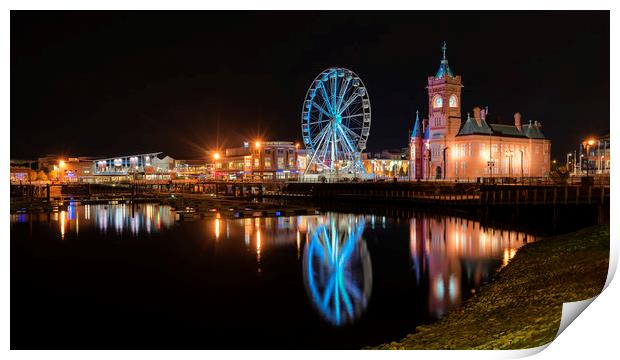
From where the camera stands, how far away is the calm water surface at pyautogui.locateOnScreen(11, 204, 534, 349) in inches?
546

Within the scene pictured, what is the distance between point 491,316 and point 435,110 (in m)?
72.1

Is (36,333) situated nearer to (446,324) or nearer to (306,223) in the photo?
(446,324)

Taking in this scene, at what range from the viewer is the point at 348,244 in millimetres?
28375

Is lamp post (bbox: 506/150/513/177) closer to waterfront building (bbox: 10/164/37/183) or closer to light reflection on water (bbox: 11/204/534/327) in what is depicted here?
light reflection on water (bbox: 11/204/534/327)

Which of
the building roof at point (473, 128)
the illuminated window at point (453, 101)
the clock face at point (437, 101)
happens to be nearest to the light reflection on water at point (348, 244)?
the building roof at point (473, 128)

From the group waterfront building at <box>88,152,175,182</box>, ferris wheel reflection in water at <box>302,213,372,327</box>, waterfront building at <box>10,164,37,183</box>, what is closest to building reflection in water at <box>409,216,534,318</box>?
ferris wheel reflection in water at <box>302,213,372,327</box>

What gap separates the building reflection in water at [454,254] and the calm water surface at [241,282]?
6 centimetres

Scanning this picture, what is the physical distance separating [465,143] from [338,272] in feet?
206

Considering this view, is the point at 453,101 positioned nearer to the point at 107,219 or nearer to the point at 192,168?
the point at 107,219

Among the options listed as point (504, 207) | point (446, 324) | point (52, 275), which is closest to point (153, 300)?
point (52, 275)

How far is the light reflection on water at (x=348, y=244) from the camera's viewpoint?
17.2m

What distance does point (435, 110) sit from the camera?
8300cm
